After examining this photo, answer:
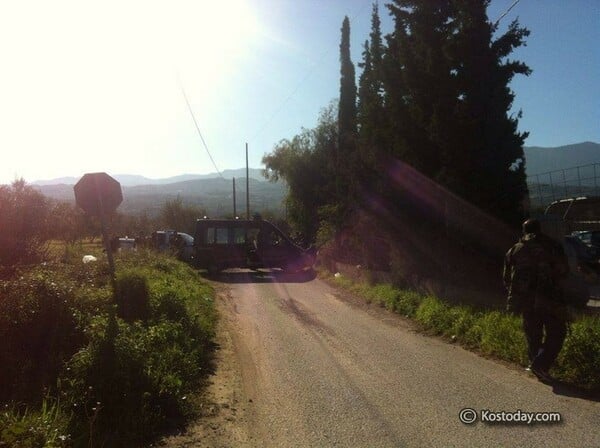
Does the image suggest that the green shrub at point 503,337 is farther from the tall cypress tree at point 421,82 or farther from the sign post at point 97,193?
the sign post at point 97,193

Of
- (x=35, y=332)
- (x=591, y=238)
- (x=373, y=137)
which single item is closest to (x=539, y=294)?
(x=35, y=332)

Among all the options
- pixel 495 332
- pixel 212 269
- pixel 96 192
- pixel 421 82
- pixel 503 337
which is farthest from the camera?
pixel 212 269

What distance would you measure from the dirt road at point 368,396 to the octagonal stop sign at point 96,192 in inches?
134

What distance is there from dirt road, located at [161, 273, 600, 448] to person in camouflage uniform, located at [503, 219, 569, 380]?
0.42m

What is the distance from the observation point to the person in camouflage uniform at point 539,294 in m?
6.65

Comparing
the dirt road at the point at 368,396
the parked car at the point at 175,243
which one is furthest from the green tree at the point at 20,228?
the parked car at the point at 175,243

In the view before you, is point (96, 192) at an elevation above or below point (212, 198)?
above

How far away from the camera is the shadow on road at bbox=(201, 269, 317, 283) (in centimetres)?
2230

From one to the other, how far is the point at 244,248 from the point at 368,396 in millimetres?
19584

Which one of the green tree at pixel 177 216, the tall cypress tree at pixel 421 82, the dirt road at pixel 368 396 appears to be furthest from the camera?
A: the green tree at pixel 177 216

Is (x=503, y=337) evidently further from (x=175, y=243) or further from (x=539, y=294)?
(x=175, y=243)

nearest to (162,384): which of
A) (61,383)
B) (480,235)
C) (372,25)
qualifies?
(61,383)

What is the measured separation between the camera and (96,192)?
974 cm

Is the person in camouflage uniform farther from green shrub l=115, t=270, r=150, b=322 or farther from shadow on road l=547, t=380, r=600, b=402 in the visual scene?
green shrub l=115, t=270, r=150, b=322
